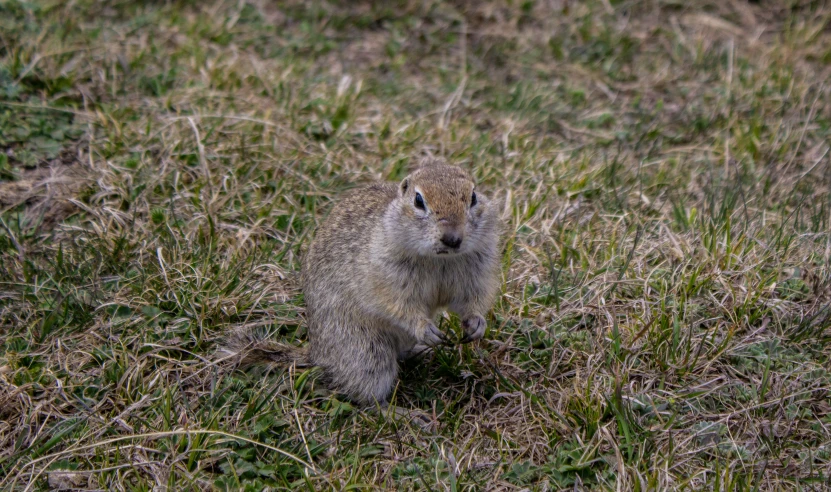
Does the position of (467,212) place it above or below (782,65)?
above

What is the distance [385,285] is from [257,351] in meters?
0.79

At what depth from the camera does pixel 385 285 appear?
4.26m

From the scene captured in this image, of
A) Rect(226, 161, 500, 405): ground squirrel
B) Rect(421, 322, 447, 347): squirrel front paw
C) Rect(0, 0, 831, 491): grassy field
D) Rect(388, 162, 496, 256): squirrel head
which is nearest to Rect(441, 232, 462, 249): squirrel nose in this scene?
Rect(388, 162, 496, 256): squirrel head

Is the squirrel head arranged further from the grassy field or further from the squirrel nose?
the grassy field

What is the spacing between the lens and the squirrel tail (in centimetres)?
446

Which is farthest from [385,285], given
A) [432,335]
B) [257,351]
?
[257,351]

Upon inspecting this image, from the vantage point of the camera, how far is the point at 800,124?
6.62 m

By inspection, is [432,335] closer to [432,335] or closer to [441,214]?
[432,335]

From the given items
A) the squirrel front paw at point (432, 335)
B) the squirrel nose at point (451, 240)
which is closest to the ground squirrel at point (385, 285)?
the squirrel front paw at point (432, 335)

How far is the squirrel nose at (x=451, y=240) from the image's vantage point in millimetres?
3807

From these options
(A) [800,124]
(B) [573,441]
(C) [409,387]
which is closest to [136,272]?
(C) [409,387]

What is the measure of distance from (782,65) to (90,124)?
5478 millimetres

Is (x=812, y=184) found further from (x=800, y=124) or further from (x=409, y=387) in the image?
(x=409, y=387)

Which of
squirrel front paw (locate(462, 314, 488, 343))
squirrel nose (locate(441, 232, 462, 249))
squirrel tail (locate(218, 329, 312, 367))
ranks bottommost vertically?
squirrel tail (locate(218, 329, 312, 367))
